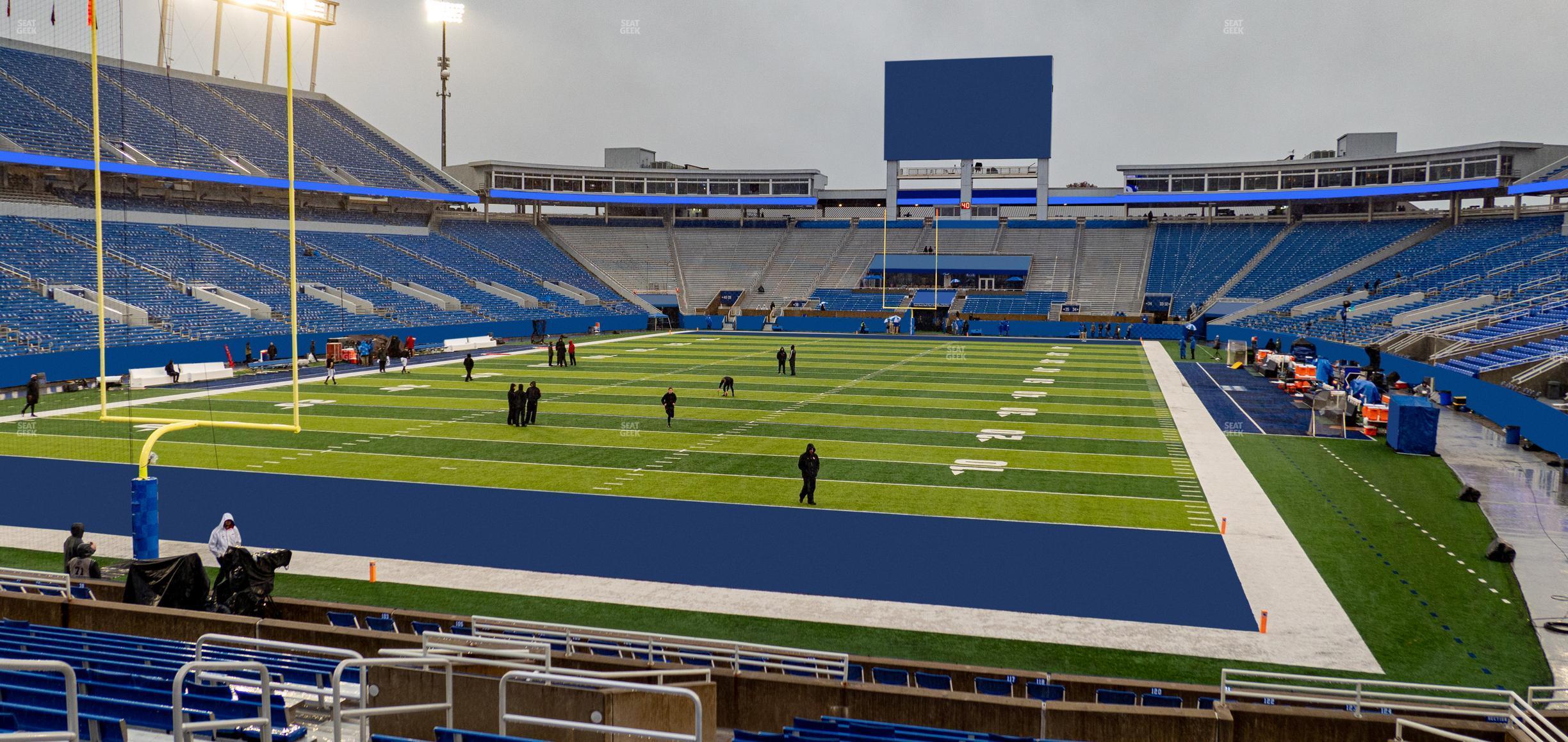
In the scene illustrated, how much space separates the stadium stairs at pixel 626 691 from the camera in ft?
20.6

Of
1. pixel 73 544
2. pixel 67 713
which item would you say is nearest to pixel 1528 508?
pixel 67 713

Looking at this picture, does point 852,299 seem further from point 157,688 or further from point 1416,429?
point 157,688

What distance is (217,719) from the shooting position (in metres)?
5.93

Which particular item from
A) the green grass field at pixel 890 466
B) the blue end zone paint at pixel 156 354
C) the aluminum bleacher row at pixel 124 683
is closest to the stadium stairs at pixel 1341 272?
the green grass field at pixel 890 466

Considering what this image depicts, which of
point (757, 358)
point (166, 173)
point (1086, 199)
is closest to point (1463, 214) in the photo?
point (1086, 199)

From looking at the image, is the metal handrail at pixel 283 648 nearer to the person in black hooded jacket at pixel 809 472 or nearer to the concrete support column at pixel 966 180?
the person in black hooded jacket at pixel 809 472

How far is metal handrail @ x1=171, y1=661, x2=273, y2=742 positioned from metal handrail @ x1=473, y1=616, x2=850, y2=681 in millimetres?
3171

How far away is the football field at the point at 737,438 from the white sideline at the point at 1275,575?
60cm

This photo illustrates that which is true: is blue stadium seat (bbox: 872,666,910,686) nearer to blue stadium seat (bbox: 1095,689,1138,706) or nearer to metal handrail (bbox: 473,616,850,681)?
metal handrail (bbox: 473,616,850,681)

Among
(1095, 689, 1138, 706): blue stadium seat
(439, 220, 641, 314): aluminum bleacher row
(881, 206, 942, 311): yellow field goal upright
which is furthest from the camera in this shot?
(439, 220, 641, 314): aluminum bleacher row

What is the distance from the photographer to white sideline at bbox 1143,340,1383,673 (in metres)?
10.5

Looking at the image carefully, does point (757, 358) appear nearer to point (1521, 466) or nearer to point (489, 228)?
point (1521, 466)

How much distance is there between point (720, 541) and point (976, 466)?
7200 mm

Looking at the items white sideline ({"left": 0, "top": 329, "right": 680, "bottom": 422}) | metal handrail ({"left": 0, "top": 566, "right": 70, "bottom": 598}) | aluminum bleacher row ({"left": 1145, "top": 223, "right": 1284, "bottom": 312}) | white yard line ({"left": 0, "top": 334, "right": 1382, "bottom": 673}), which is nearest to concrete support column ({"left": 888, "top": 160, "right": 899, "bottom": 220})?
aluminum bleacher row ({"left": 1145, "top": 223, "right": 1284, "bottom": 312})
